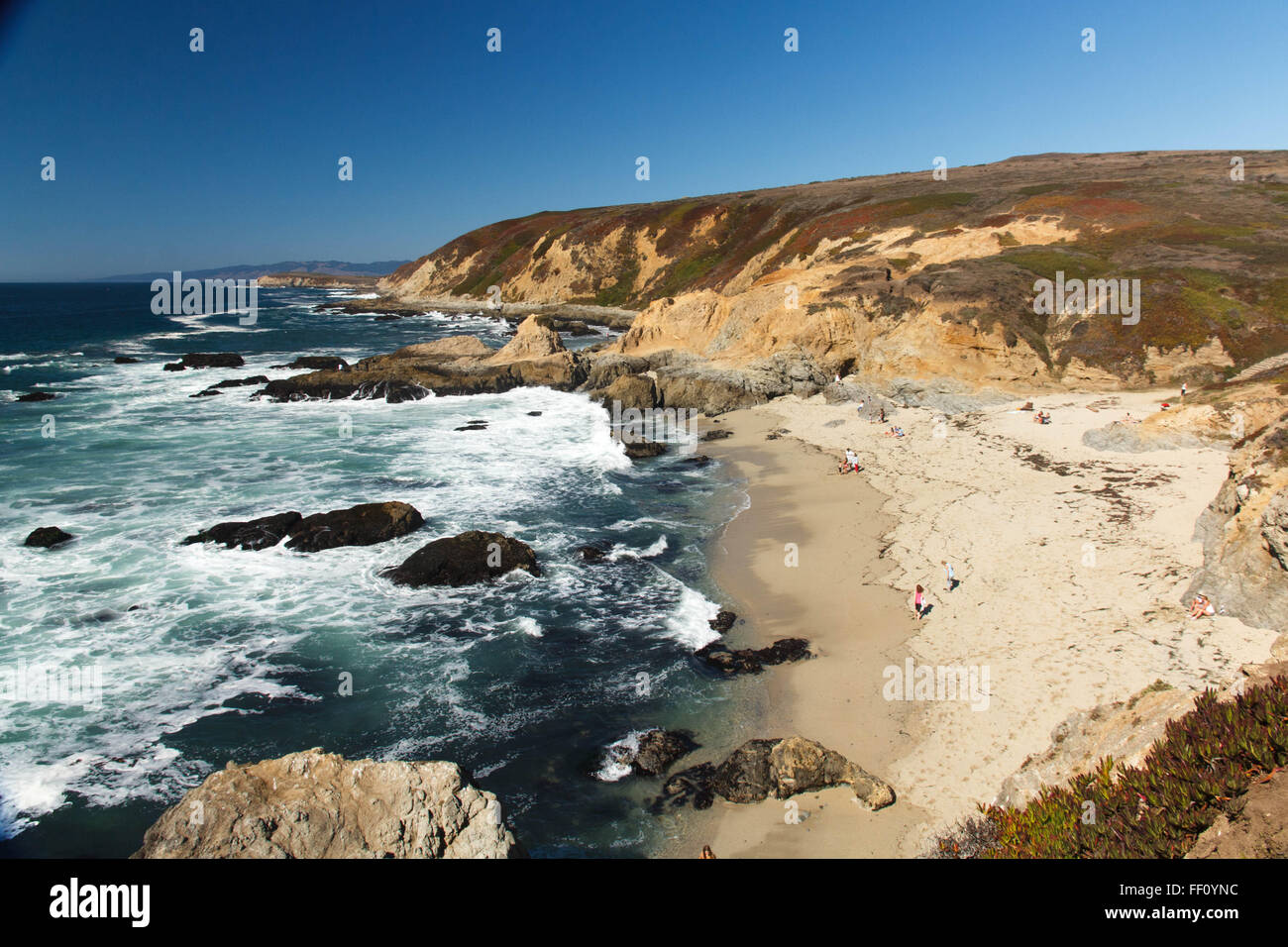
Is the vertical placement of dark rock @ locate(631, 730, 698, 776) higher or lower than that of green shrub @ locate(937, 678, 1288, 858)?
lower

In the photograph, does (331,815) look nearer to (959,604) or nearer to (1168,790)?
(1168,790)

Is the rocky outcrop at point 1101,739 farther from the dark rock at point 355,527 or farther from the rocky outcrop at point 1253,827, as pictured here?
the dark rock at point 355,527

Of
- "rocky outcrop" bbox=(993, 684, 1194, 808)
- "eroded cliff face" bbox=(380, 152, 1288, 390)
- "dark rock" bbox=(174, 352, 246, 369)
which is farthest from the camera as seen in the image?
"dark rock" bbox=(174, 352, 246, 369)

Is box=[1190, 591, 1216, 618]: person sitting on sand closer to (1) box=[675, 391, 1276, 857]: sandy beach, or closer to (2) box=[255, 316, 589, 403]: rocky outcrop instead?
(1) box=[675, 391, 1276, 857]: sandy beach

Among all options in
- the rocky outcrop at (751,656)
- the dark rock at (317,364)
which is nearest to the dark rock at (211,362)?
the dark rock at (317,364)

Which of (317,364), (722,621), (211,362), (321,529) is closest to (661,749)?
(722,621)

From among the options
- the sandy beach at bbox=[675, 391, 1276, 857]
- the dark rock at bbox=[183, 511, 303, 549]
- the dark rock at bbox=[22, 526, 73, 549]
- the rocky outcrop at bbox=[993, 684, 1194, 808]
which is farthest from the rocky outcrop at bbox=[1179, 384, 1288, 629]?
the dark rock at bbox=[22, 526, 73, 549]
